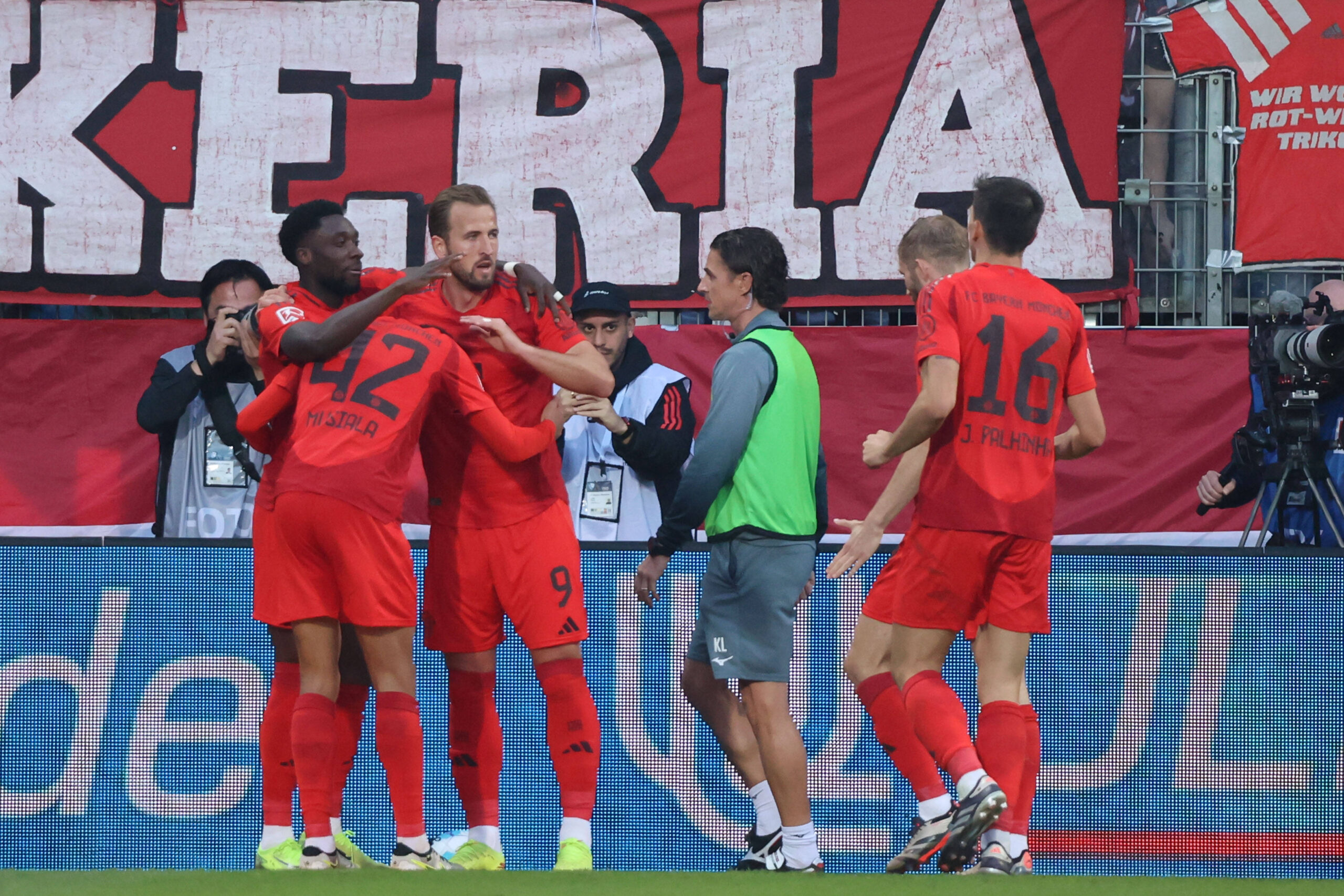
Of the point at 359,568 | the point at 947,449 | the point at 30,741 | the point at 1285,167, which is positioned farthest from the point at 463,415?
the point at 1285,167

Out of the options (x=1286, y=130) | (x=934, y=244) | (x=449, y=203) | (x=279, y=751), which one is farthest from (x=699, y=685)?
(x=1286, y=130)

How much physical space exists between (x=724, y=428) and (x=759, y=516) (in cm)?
29

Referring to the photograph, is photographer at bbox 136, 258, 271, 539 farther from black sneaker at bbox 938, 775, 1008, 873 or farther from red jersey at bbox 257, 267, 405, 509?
black sneaker at bbox 938, 775, 1008, 873

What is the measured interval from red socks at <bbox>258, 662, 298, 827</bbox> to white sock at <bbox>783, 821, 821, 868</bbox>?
150cm

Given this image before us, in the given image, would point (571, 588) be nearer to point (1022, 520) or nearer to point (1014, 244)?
point (1022, 520)

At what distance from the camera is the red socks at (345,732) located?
423 centimetres

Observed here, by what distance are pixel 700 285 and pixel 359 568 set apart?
1482 mm

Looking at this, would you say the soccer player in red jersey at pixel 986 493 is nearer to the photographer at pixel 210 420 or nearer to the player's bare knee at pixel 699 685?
the player's bare knee at pixel 699 685

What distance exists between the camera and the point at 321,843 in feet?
13.2

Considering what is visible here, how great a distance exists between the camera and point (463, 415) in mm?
4219

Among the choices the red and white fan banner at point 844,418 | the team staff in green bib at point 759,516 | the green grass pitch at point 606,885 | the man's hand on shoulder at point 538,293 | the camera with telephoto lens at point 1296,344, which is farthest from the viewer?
the red and white fan banner at point 844,418

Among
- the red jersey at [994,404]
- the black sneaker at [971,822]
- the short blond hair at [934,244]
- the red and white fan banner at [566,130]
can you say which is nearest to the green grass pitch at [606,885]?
Answer: the black sneaker at [971,822]

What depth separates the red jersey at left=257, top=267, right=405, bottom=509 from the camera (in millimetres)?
4160

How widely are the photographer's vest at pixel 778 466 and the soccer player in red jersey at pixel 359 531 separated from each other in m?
0.71
